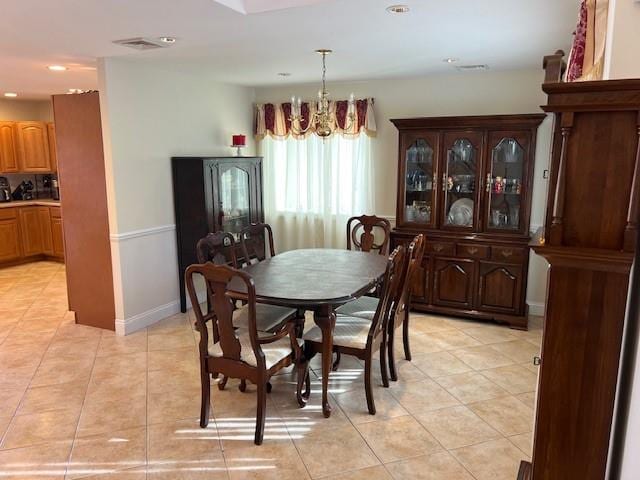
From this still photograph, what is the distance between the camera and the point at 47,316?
471 cm

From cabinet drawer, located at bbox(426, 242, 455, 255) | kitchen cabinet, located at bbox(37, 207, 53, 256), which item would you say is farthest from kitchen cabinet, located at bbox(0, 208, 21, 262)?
cabinet drawer, located at bbox(426, 242, 455, 255)

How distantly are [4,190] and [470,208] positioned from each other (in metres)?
6.41

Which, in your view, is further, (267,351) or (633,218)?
(267,351)

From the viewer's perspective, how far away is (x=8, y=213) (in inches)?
260

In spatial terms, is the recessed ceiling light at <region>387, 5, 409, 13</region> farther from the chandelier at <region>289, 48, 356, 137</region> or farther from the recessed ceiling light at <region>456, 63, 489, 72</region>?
the recessed ceiling light at <region>456, 63, 489, 72</region>

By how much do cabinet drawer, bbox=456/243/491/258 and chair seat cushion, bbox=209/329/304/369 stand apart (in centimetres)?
221

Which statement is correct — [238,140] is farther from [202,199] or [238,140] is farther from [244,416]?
[244,416]

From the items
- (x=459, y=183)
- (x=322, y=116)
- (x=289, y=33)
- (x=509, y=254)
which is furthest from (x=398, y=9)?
(x=509, y=254)

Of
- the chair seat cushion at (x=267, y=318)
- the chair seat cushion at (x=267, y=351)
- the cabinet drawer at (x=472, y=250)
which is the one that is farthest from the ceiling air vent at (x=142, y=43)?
the cabinet drawer at (x=472, y=250)

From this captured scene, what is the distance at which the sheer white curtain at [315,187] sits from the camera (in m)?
5.27

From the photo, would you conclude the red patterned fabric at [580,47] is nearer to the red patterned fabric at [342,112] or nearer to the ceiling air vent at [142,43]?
the ceiling air vent at [142,43]

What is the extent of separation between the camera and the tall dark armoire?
1.25m

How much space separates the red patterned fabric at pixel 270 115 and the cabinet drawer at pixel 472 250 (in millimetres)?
2616

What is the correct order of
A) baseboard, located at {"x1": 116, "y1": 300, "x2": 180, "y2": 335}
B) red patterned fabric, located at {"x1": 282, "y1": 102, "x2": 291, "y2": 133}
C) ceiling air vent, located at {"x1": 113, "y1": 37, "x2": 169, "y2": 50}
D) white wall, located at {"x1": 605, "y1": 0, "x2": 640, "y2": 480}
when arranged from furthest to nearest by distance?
1. red patterned fabric, located at {"x1": 282, "y1": 102, "x2": 291, "y2": 133}
2. baseboard, located at {"x1": 116, "y1": 300, "x2": 180, "y2": 335}
3. ceiling air vent, located at {"x1": 113, "y1": 37, "x2": 169, "y2": 50}
4. white wall, located at {"x1": 605, "y1": 0, "x2": 640, "y2": 480}
